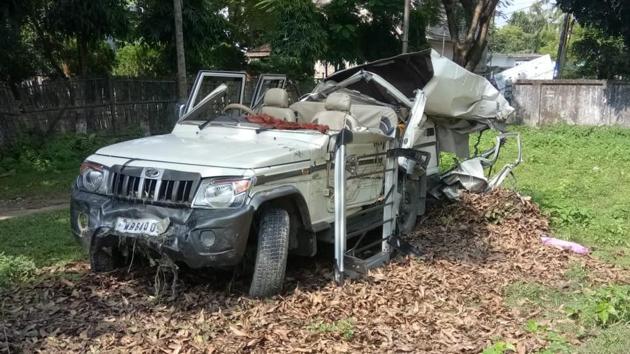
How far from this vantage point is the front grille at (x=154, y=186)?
4922 mm

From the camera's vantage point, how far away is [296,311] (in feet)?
16.8

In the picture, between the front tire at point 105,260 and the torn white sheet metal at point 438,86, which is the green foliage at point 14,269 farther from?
the torn white sheet metal at point 438,86

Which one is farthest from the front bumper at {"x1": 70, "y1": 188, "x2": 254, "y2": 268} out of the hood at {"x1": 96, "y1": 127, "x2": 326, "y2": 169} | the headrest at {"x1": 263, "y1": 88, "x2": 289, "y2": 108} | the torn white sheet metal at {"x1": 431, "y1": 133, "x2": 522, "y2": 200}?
the torn white sheet metal at {"x1": 431, "y1": 133, "x2": 522, "y2": 200}

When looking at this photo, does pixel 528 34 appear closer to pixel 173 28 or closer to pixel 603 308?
pixel 173 28

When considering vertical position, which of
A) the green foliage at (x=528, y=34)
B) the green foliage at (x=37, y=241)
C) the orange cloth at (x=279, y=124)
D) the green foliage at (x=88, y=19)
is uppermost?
the green foliage at (x=528, y=34)

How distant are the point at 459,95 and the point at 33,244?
5.38 meters

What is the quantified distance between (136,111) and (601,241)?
39.7 feet

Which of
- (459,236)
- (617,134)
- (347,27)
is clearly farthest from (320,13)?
(459,236)

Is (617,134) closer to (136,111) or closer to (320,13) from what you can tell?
(320,13)

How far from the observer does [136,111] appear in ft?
53.8

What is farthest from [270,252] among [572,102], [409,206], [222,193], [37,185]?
[572,102]

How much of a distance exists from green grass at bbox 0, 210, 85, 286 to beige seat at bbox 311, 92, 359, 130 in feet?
9.59

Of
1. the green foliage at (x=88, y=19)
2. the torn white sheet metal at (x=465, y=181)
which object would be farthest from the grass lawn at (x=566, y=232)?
the green foliage at (x=88, y=19)

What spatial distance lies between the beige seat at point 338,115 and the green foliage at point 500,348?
117 inches
